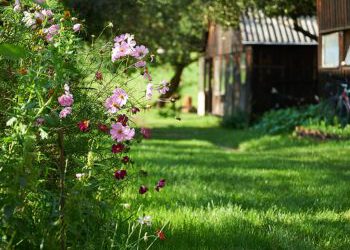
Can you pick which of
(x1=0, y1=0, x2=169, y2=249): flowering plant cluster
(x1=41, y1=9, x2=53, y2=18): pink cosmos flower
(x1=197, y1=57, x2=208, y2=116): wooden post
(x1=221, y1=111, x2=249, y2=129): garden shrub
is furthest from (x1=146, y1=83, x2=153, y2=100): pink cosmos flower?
(x1=197, y1=57, x2=208, y2=116): wooden post

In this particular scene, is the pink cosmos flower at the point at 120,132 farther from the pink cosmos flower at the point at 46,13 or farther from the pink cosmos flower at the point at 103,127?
the pink cosmos flower at the point at 46,13

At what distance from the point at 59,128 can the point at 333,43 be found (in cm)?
1572

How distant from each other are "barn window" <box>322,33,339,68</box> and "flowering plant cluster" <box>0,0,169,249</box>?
46.5 feet

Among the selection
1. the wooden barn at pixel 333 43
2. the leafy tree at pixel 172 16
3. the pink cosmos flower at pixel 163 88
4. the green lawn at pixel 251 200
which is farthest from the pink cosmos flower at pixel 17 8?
the wooden barn at pixel 333 43

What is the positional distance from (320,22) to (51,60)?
16235 mm

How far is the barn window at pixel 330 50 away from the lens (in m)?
18.0

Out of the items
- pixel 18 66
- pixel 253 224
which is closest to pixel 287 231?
pixel 253 224

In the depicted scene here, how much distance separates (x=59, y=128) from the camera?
3.54m

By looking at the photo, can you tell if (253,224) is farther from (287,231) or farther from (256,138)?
(256,138)

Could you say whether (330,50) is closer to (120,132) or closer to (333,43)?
(333,43)

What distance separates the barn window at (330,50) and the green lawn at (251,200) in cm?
589

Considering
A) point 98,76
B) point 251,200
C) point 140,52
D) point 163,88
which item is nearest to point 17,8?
point 98,76

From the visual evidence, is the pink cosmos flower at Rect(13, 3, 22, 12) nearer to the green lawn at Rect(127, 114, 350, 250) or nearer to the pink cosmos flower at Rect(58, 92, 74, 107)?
the pink cosmos flower at Rect(58, 92, 74, 107)

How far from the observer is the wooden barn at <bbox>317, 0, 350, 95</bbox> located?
17.4 meters
